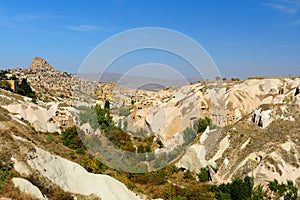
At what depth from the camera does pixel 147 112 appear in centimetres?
3070

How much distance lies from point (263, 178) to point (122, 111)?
2133cm

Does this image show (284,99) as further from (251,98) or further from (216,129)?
(216,129)

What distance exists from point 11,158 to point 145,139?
61.8 feet

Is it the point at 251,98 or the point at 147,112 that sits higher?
the point at 251,98

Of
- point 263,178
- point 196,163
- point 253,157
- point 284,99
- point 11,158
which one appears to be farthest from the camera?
point 284,99

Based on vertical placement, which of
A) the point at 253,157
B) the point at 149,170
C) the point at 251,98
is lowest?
the point at 149,170

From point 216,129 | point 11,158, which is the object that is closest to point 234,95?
point 216,129

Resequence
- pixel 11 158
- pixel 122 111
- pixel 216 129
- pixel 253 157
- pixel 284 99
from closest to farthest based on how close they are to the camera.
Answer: pixel 11 158, pixel 253 157, pixel 216 129, pixel 284 99, pixel 122 111

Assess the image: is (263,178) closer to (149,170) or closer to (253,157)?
(253,157)

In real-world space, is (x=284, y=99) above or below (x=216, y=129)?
above

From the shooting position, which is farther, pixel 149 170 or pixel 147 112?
pixel 147 112

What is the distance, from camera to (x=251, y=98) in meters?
28.9

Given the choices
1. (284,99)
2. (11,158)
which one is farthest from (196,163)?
(11,158)

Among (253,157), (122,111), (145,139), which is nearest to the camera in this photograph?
(253,157)
